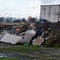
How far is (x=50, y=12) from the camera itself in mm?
34906

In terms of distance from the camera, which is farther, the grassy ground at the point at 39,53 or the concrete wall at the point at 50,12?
the concrete wall at the point at 50,12

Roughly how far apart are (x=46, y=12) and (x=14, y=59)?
21360 millimetres

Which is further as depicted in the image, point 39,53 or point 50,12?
point 50,12

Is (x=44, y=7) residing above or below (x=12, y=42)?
above

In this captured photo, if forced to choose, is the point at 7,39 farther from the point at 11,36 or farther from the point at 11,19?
the point at 11,19

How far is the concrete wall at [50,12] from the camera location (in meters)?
33.4

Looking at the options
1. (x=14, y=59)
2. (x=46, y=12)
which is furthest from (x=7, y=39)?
(x=46, y=12)

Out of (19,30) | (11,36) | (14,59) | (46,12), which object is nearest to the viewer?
(14,59)

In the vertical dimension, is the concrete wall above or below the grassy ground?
above

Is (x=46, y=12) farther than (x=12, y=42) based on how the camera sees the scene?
Yes

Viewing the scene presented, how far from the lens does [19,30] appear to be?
2770 centimetres

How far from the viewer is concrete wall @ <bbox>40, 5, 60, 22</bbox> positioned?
33.4 m

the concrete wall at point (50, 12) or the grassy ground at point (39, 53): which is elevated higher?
the concrete wall at point (50, 12)

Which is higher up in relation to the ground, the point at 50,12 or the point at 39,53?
the point at 50,12
